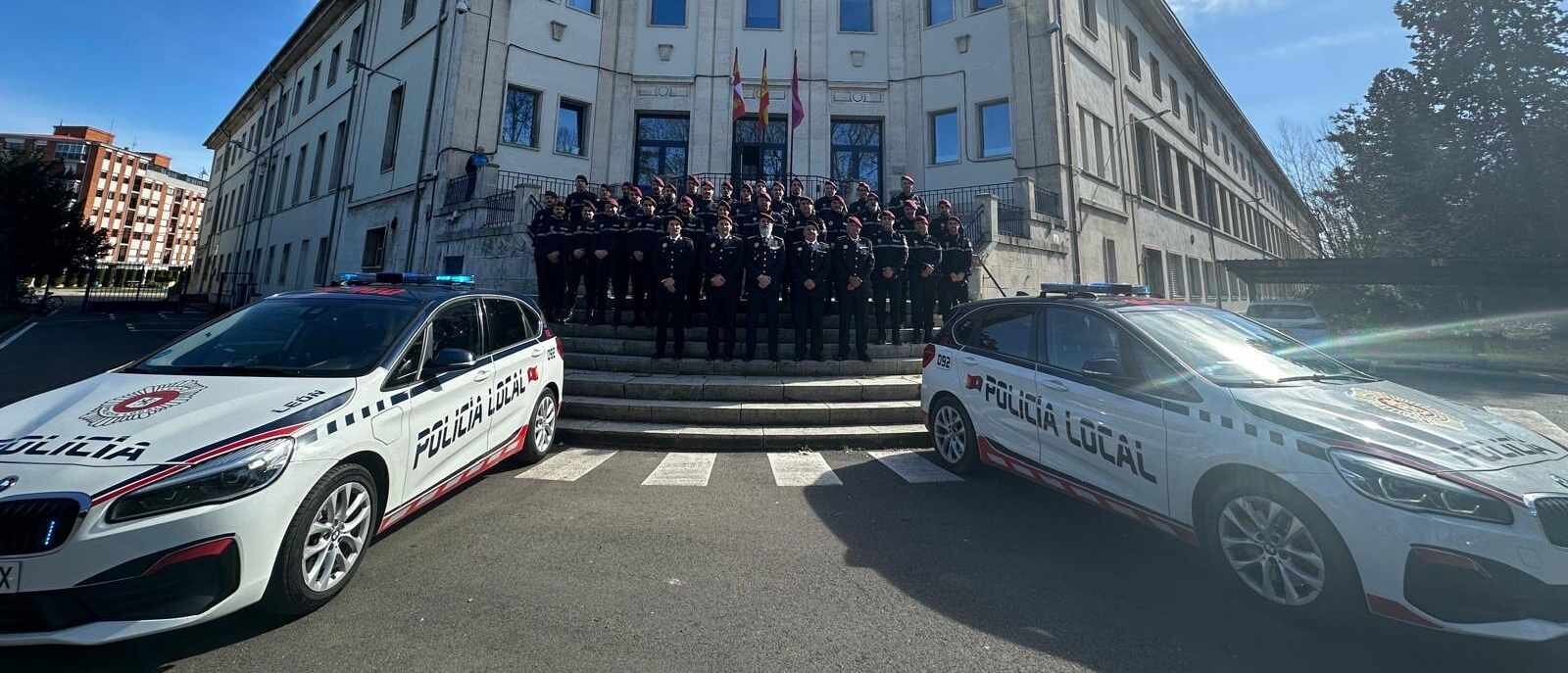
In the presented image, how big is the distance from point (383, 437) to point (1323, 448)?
4514mm

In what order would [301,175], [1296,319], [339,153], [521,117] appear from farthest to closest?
1. [301,175]
2. [339,153]
3. [521,117]
4. [1296,319]

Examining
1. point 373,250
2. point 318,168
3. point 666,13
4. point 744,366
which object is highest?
point 666,13

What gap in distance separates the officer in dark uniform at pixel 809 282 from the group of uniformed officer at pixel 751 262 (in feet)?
0.05

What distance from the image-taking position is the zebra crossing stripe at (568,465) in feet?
15.2

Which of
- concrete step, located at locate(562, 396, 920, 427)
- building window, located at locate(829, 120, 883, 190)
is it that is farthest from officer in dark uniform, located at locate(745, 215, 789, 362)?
building window, located at locate(829, 120, 883, 190)

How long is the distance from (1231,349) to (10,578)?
18.3ft

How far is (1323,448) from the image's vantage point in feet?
7.77

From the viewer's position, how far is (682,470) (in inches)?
193

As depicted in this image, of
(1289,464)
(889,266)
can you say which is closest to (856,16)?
(889,266)

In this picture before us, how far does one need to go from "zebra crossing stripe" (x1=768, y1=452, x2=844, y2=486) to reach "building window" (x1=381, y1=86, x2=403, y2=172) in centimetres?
1905

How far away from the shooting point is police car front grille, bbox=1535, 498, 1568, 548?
6.65 ft

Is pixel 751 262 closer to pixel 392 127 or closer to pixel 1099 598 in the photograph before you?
pixel 1099 598

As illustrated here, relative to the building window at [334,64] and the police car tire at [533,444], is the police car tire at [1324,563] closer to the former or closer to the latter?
the police car tire at [533,444]

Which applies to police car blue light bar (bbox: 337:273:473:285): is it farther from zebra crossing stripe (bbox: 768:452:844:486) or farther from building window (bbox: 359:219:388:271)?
building window (bbox: 359:219:388:271)
